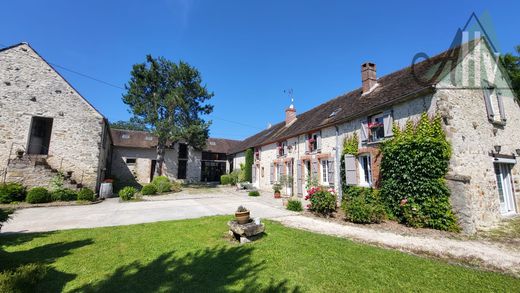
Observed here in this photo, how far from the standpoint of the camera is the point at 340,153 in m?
11.7

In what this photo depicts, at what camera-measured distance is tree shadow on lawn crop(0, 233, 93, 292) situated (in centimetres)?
333

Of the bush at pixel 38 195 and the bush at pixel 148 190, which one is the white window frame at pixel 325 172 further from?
the bush at pixel 38 195

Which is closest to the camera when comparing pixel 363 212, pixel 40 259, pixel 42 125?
pixel 40 259

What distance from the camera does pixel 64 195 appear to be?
39.9 ft

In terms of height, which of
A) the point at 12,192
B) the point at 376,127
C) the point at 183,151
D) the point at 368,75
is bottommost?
the point at 12,192

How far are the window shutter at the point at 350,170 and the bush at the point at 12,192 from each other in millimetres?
17015

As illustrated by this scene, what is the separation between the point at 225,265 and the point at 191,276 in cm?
70

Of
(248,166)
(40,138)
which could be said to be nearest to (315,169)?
(248,166)

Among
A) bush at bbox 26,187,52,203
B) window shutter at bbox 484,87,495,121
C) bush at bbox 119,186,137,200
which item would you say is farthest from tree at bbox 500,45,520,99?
bush at bbox 26,187,52,203

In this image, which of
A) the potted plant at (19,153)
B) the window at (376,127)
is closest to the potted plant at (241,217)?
the window at (376,127)

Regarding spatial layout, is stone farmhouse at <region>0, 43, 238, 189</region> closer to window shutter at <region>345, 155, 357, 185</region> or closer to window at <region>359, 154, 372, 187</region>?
window shutter at <region>345, 155, 357, 185</region>

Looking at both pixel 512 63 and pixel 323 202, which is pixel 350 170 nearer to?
pixel 323 202

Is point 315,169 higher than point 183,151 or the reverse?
the reverse

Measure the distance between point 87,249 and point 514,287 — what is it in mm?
8266
